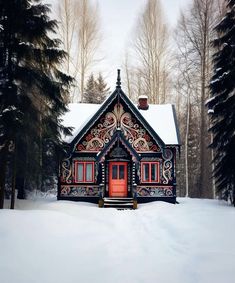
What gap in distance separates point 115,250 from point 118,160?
1108 centimetres

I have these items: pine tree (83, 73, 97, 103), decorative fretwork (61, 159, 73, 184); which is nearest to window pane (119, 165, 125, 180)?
decorative fretwork (61, 159, 73, 184)

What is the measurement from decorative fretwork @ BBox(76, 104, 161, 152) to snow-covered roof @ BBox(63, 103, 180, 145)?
81 cm

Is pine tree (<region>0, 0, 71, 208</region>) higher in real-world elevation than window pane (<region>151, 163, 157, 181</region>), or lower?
higher

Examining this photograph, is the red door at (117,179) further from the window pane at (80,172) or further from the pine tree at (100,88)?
the pine tree at (100,88)

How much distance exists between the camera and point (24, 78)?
43.2 feet

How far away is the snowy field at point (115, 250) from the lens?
6.28 m

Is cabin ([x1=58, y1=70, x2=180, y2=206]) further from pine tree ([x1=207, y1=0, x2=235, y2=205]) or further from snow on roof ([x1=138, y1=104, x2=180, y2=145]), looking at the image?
pine tree ([x1=207, y1=0, x2=235, y2=205])

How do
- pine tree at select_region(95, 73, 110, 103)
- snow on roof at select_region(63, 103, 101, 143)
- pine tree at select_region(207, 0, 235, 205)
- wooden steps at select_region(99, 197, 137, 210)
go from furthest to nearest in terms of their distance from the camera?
pine tree at select_region(95, 73, 110, 103) → snow on roof at select_region(63, 103, 101, 143) → wooden steps at select_region(99, 197, 137, 210) → pine tree at select_region(207, 0, 235, 205)

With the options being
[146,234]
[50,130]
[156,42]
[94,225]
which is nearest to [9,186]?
[50,130]

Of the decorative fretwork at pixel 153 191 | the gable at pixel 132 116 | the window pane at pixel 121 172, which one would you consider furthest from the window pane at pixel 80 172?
the decorative fretwork at pixel 153 191

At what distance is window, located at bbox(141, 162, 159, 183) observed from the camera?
19.6 metres

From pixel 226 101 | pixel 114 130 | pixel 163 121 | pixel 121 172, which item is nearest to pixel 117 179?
pixel 121 172

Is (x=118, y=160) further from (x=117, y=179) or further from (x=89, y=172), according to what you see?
(x=89, y=172)

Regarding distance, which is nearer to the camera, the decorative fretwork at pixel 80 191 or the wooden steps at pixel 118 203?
the wooden steps at pixel 118 203
